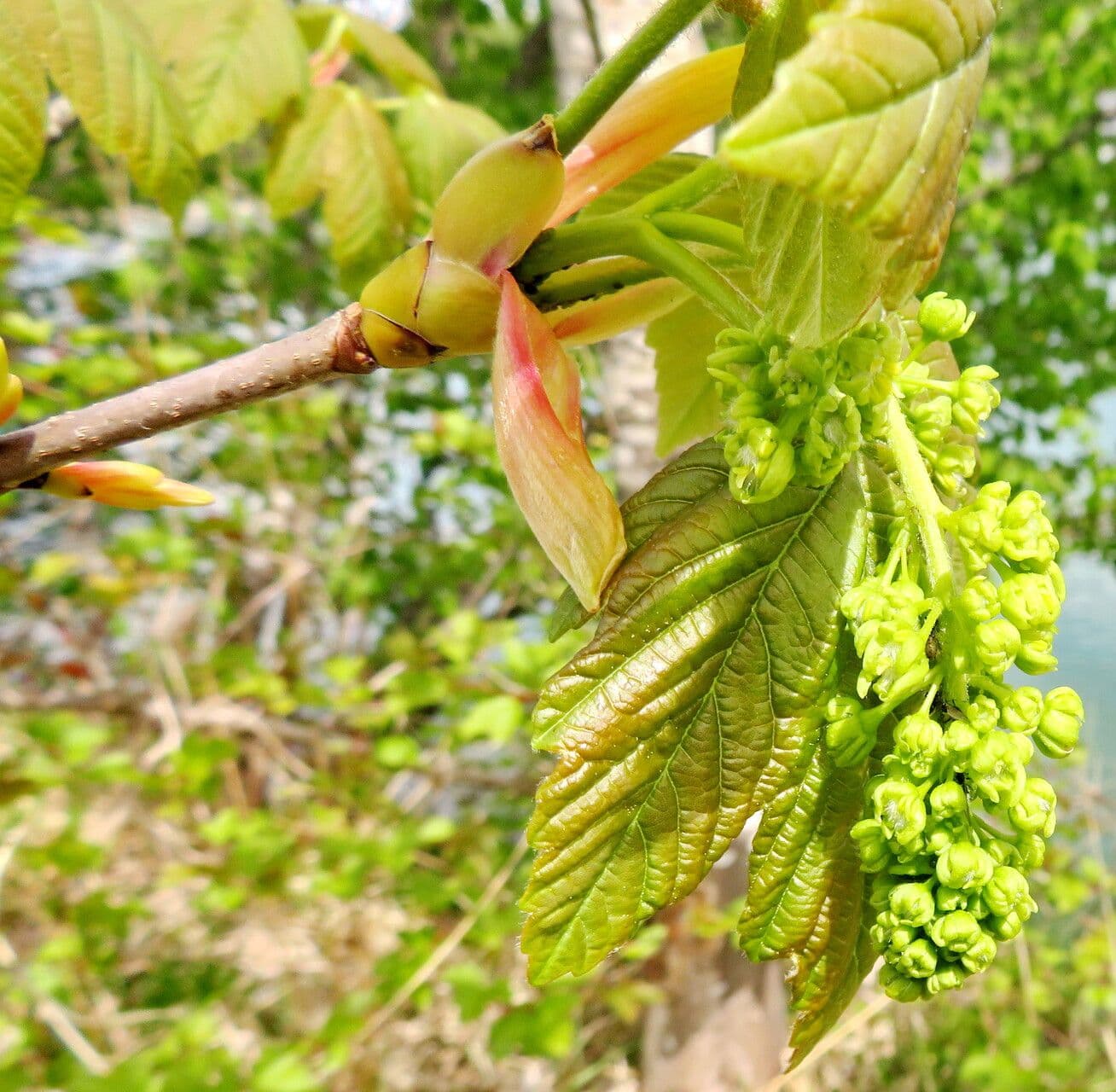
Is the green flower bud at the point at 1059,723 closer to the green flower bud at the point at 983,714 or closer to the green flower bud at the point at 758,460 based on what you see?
the green flower bud at the point at 983,714

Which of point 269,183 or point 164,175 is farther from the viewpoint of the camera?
point 269,183

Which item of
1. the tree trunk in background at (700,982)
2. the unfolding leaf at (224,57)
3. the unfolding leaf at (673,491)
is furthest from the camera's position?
the tree trunk in background at (700,982)

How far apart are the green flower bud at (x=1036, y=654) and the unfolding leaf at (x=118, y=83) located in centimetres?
72

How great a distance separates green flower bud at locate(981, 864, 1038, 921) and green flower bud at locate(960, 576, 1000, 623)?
0.12 meters

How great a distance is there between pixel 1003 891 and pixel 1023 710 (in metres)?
0.08

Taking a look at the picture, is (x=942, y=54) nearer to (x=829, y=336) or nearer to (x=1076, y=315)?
(x=829, y=336)

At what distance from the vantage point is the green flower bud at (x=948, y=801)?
0.40 metres

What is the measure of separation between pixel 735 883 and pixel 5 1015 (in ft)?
5.24

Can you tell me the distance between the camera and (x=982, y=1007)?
108 inches

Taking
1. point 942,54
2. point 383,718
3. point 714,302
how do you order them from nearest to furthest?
1. point 942,54
2. point 714,302
3. point 383,718

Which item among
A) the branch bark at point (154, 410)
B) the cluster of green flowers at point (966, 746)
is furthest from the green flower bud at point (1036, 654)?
the branch bark at point (154, 410)

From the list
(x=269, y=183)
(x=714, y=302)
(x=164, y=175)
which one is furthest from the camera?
(x=269, y=183)

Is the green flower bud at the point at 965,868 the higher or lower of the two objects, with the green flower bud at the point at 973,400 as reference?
lower

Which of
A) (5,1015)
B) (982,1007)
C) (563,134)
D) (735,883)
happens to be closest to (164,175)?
(563,134)
